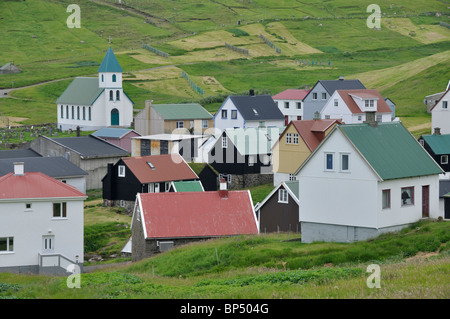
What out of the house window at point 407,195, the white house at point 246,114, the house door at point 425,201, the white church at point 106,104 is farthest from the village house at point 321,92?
the house window at point 407,195

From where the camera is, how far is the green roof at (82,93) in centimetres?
11438

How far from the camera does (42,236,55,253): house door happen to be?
162ft

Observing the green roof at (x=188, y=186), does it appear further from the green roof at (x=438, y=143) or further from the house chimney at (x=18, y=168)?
the green roof at (x=438, y=143)

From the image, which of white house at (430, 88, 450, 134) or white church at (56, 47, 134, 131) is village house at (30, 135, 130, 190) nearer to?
white church at (56, 47, 134, 131)

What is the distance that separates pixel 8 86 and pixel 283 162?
86.6 meters

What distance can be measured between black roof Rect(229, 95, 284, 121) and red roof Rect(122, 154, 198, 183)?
18108 millimetres

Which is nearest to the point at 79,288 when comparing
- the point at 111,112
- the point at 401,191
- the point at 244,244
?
the point at 244,244

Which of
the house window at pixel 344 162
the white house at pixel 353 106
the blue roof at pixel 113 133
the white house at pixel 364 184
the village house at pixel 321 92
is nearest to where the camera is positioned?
the white house at pixel 364 184

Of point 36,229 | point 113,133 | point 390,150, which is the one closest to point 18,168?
point 36,229

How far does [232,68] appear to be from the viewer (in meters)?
165

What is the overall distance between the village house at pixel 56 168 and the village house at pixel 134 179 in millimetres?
3341

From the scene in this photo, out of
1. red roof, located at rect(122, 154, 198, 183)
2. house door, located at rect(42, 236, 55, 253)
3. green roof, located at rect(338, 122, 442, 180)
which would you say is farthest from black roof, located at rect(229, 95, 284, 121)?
green roof, located at rect(338, 122, 442, 180)

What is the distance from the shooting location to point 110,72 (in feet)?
370
